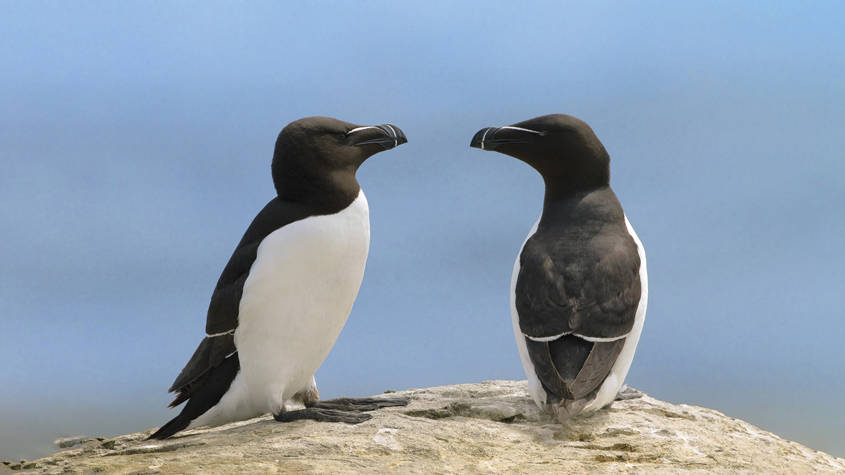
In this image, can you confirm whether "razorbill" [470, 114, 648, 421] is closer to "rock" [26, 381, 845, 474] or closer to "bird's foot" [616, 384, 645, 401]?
"rock" [26, 381, 845, 474]

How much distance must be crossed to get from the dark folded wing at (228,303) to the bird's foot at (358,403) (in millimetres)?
749

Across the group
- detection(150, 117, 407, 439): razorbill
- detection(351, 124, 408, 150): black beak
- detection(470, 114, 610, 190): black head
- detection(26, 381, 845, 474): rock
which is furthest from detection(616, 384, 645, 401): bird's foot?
detection(351, 124, 408, 150): black beak

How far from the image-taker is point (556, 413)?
4.80 meters

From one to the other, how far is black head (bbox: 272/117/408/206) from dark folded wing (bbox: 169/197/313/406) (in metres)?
0.15

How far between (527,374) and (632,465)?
3.13ft

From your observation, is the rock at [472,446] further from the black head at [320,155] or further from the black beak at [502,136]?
the black beak at [502,136]

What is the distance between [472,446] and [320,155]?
6.73 feet

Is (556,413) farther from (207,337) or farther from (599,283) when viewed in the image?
(207,337)

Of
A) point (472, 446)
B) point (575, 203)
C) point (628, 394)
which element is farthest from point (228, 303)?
point (628, 394)

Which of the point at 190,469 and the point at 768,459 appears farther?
the point at 768,459

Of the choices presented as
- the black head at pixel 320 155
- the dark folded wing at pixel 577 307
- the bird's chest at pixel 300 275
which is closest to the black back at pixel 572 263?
the dark folded wing at pixel 577 307

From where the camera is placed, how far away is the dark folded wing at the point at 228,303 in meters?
5.34

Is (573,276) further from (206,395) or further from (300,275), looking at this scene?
(206,395)

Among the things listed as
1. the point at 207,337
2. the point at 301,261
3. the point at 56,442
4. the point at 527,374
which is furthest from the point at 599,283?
the point at 56,442
